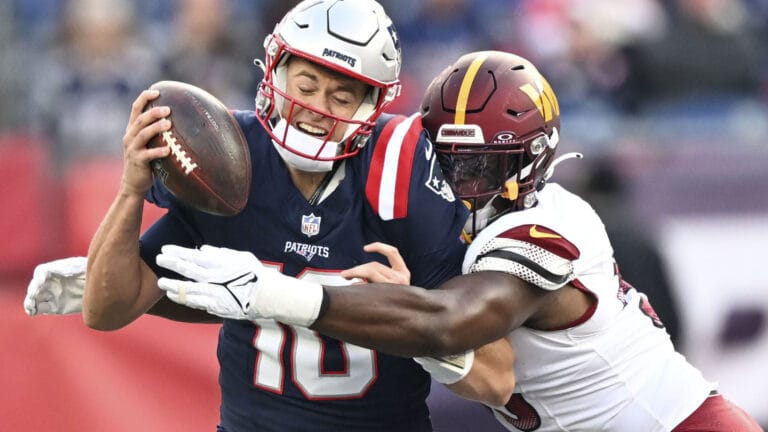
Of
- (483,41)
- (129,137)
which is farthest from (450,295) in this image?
(483,41)

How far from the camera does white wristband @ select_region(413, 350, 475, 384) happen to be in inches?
111

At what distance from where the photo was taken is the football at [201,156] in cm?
274

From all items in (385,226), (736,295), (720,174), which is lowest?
(736,295)

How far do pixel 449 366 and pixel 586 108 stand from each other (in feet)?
12.7

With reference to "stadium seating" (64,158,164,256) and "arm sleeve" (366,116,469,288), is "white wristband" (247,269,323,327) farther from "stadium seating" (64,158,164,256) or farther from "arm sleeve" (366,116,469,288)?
"stadium seating" (64,158,164,256)

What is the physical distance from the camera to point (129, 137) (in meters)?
2.79

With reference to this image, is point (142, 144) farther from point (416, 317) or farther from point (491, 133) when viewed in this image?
point (491, 133)

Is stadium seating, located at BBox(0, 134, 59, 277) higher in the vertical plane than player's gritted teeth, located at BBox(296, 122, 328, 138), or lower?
lower

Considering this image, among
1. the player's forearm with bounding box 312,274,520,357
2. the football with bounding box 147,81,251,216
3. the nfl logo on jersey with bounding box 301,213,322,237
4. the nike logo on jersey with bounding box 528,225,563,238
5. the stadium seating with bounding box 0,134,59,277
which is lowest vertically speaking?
the stadium seating with bounding box 0,134,59,277

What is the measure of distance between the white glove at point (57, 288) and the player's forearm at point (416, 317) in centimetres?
86

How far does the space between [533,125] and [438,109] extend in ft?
0.81

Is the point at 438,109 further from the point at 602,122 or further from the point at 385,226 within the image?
the point at 602,122

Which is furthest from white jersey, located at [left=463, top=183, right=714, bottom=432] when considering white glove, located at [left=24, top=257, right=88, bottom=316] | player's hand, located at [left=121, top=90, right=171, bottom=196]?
white glove, located at [left=24, top=257, right=88, bottom=316]

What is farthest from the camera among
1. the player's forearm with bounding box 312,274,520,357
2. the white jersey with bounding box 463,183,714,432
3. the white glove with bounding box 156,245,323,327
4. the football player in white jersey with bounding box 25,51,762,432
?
the white jersey with bounding box 463,183,714,432
